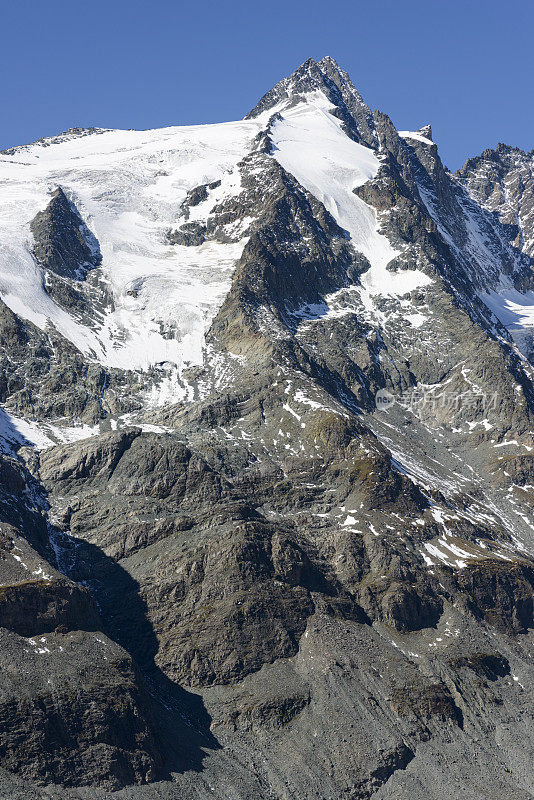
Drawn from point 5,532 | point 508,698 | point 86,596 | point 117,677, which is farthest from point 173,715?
point 508,698

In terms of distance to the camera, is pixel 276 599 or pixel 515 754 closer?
pixel 515 754

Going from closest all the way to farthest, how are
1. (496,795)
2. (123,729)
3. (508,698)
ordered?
(123,729)
(496,795)
(508,698)

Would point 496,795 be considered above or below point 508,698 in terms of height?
below

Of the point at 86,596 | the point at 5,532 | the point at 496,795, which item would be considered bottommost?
the point at 496,795

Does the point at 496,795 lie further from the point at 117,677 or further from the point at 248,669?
the point at 117,677

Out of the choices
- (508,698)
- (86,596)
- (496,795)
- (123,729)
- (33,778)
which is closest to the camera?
(33,778)

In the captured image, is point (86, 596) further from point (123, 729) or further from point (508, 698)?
point (508, 698)

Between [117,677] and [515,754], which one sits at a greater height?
[117,677]

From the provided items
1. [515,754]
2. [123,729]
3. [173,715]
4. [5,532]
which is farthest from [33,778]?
[515,754]

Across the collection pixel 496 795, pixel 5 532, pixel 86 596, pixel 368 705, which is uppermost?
pixel 5 532
